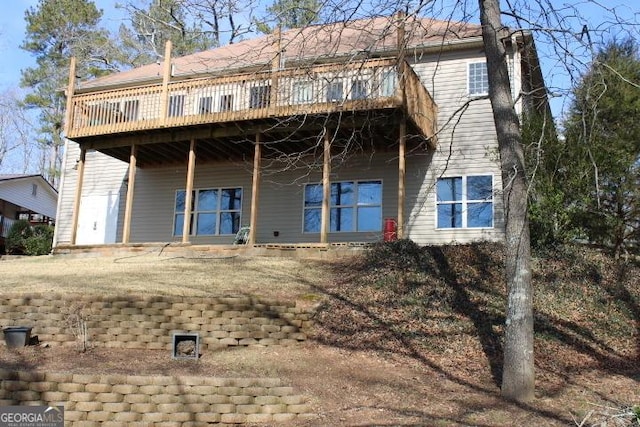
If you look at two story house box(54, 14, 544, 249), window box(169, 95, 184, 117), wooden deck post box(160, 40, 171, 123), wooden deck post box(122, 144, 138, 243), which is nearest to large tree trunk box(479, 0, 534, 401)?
two story house box(54, 14, 544, 249)

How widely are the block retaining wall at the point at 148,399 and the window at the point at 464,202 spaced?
9469 millimetres

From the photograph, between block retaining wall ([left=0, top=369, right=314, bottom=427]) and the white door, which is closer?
block retaining wall ([left=0, top=369, right=314, bottom=427])

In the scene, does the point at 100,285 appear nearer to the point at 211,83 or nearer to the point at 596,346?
the point at 211,83

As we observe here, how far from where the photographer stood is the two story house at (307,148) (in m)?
14.7

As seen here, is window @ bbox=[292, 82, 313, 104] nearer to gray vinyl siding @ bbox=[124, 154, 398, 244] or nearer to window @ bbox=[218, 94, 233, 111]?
window @ bbox=[218, 94, 233, 111]

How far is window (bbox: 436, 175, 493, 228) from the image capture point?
1550cm

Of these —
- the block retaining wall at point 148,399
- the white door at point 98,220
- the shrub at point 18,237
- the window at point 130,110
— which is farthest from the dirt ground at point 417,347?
the shrub at point 18,237

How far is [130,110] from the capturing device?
17.1 metres

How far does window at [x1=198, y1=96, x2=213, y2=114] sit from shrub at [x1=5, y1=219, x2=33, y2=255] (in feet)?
44.5

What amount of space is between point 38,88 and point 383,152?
29431 mm

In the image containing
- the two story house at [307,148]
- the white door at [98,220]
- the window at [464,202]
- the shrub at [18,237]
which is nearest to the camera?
the two story house at [307,148]

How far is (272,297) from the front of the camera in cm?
1067

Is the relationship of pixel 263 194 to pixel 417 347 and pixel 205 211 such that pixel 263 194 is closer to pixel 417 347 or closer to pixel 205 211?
pixel 205 211

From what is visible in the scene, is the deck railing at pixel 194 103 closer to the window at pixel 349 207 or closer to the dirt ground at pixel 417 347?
the window at pixel 349 207
